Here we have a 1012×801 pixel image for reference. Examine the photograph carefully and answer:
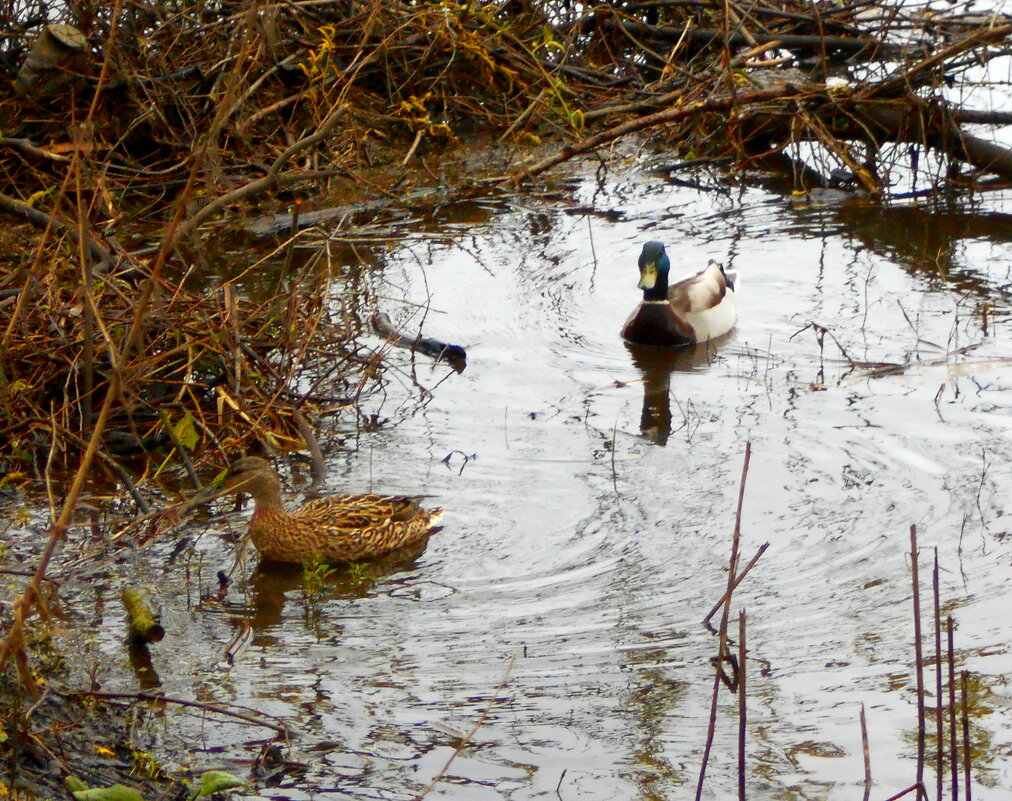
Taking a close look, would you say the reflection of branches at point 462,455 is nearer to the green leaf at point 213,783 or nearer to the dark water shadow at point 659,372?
the dark water shadow at point 659,372

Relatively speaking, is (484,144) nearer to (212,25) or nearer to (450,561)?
(212,25)

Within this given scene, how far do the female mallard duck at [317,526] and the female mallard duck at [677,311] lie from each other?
10.7 ft

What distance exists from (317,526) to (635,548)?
126 cm

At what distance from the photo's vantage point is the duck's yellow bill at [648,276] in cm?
901

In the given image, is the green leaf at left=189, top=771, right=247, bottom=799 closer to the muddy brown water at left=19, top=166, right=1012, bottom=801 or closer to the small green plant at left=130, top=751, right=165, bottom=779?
the small green plant at left=130, top=751, right=165, bottom=779

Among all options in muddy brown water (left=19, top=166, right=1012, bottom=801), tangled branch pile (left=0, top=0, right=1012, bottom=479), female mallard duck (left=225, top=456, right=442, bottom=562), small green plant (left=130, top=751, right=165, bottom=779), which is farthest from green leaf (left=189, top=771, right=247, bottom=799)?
tangled branch pile (left=0, top=0, right=1012, bottom=479)

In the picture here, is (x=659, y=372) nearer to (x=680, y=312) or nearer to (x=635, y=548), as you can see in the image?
(x=680, y=312)

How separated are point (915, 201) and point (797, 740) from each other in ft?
23.9

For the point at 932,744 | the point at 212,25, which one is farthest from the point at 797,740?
the point at 212,25

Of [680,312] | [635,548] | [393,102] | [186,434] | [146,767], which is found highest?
[393,102]

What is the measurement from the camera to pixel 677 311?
8.95m

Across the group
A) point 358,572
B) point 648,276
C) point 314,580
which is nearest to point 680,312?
point 648,276

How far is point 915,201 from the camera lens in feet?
35.8

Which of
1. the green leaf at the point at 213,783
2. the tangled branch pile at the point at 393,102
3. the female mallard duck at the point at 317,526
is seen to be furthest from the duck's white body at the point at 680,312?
the green leaf at the point at 213,783
